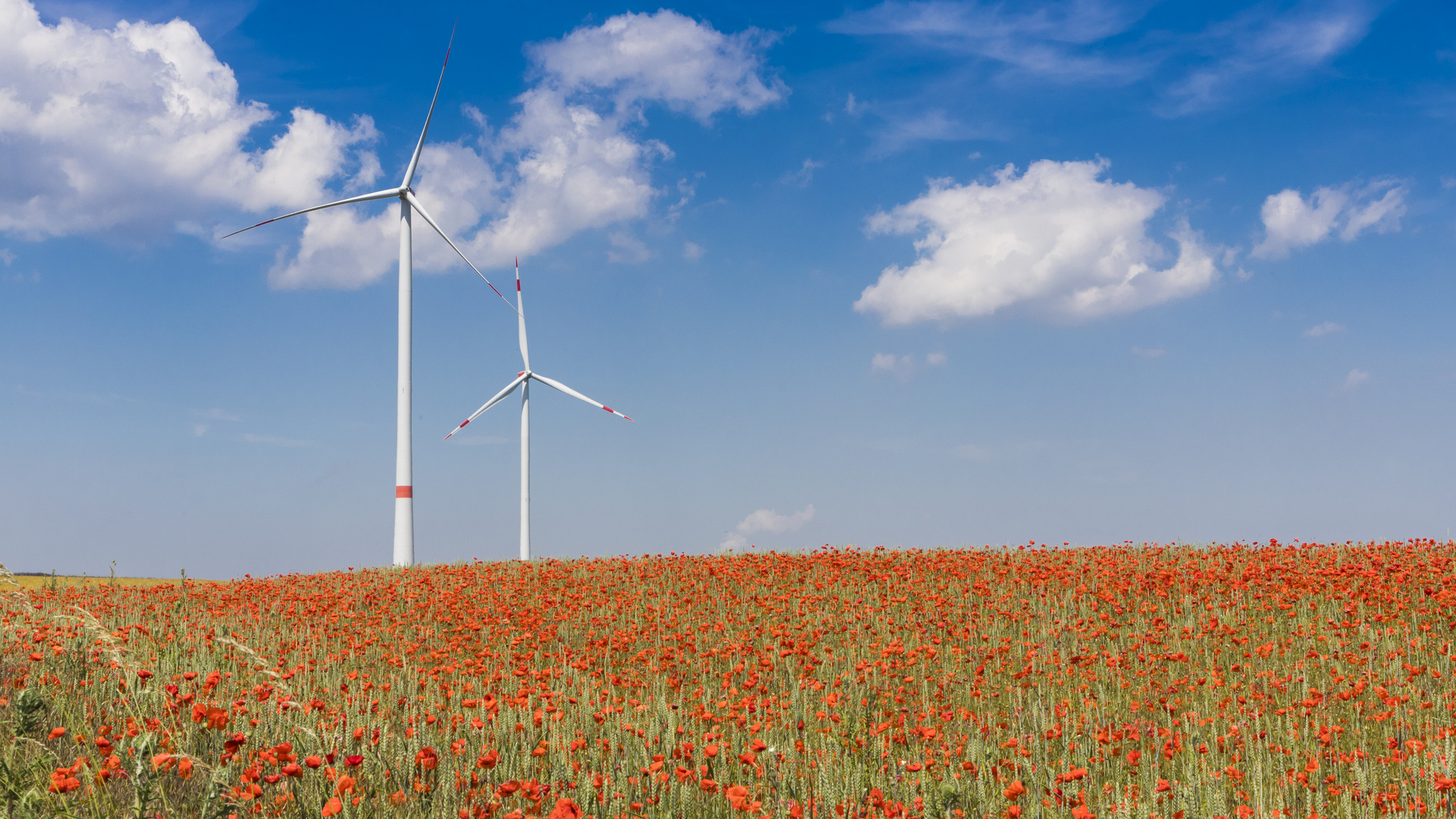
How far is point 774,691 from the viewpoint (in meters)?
10.7

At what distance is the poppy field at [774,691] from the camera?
18.7 feet

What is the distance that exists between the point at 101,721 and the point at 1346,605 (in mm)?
14912

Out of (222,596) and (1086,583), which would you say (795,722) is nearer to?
(1086,583)

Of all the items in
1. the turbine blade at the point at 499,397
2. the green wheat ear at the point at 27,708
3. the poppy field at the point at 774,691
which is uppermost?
the turbine blade at the point at 499,397

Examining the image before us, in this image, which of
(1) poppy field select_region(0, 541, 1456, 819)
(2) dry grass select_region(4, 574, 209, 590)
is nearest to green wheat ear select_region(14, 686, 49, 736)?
(1) poppy field select_region(0, 541, 1456, 819)

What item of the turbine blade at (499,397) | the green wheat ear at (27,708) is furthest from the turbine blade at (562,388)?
the green wheat ear at (27,708)

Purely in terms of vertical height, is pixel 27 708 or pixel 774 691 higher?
pixel 27 708

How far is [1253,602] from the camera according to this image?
1374 cm

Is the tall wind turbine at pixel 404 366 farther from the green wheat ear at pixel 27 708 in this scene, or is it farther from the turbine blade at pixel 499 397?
the green wheat ear at pixel 27 708

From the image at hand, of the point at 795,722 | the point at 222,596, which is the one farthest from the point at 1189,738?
the point at 222,596

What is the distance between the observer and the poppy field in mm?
5711

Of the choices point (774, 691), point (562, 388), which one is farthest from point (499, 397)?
point (774, 691)

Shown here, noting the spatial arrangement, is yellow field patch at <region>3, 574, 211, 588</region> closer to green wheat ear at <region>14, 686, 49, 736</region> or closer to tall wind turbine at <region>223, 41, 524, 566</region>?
tall wind turbine at <region>223, 41, 524, 566</region>

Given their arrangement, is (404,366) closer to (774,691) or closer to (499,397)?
(499,397)
